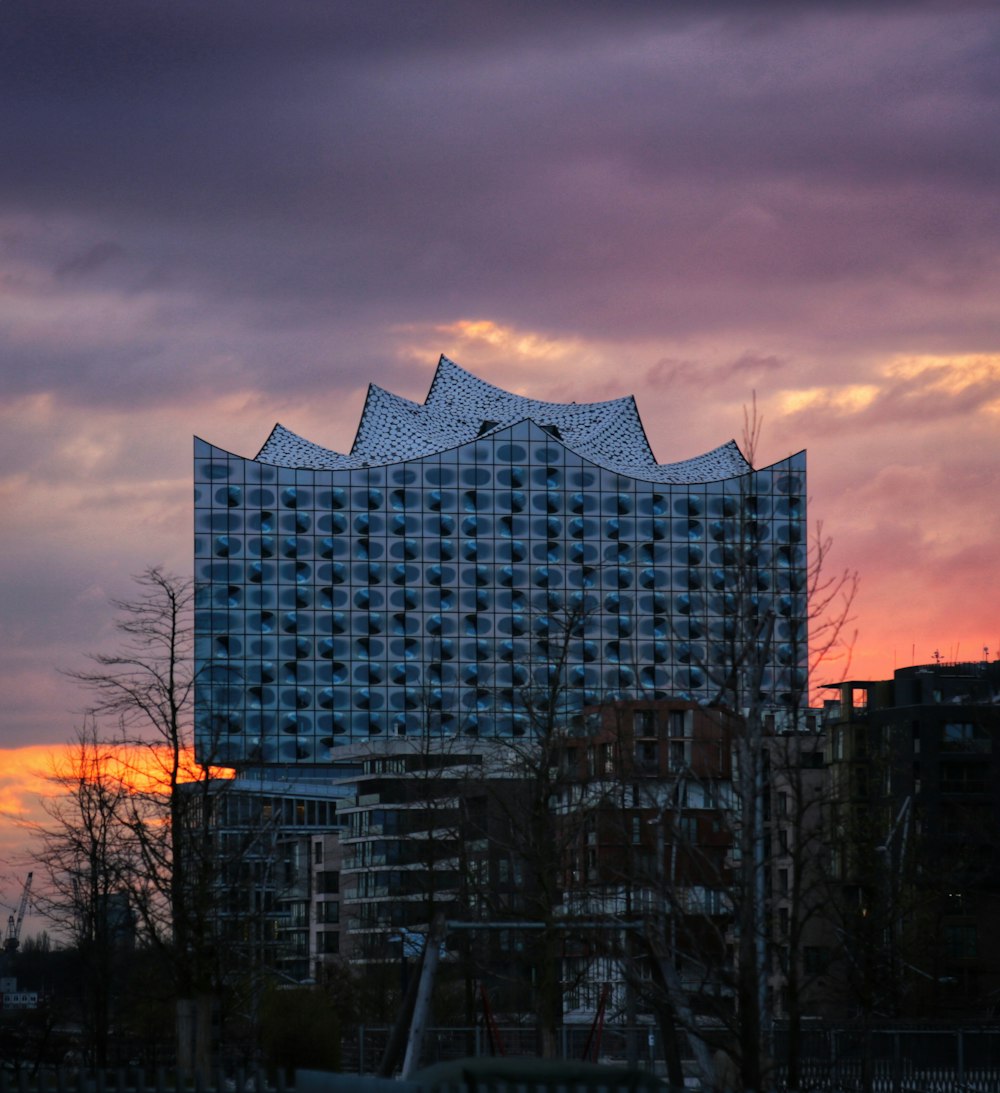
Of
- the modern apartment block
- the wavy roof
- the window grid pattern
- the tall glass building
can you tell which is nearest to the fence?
the modern apartment block

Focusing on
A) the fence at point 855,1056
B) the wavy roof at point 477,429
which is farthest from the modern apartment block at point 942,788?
the wavy roof at point 477,429

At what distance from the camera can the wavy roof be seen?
14675 centimetres

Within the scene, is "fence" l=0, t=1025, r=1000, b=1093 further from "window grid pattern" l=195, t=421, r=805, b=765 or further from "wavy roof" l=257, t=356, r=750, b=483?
"wavy roof" l=257, t=356, r=750, b=483

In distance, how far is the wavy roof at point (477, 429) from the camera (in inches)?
5778

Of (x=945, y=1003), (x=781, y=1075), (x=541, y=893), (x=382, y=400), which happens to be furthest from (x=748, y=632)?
(x=382, y=400)

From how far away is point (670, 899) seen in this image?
1858cm

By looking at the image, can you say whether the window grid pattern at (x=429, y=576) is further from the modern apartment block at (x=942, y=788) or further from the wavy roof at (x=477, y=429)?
the modern apartment block at (x=942, y=788)

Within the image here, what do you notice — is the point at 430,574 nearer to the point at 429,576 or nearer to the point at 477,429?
the point at 429,576

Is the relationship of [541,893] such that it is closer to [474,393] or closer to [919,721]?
[919,721]

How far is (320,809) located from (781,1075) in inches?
4248

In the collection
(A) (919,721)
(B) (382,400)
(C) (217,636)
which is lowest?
(A) (919,721)

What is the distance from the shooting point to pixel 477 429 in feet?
517


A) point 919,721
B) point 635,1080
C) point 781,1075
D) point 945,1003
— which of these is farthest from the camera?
point 919,721

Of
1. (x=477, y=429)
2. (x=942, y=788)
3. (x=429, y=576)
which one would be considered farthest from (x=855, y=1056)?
(x=477, y=429)
